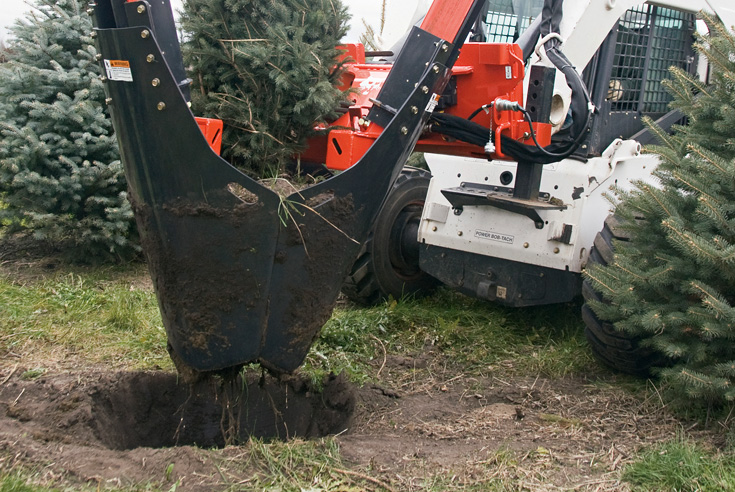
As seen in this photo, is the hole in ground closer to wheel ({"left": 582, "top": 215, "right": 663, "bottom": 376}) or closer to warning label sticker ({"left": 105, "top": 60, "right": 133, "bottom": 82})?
wheel ({"left": 582, "top": 215, "right": 663, "bottom": 376})

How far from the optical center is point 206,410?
11.4 ft

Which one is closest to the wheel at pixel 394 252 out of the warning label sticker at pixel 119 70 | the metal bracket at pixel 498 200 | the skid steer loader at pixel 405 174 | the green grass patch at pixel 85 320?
the skid steer loader at pixel 405 174

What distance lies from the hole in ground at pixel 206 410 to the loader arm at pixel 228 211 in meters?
0.53

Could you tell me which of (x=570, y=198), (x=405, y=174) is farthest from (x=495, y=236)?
(x=405, y=174)

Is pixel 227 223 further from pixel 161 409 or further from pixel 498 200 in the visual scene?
pixel 498 200

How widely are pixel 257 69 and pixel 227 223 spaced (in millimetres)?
848

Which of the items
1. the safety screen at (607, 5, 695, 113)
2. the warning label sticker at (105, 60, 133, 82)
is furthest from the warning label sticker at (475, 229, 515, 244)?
the warning label sticker at (105, 60, 133, 82)

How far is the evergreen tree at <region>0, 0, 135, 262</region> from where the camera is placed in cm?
544

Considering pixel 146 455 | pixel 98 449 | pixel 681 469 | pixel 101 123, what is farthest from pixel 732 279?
pixel 101 123

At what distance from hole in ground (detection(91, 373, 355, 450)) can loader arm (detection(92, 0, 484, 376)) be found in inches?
21.1

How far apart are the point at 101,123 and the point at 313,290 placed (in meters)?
3.52

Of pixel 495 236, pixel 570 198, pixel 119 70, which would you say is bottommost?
pixel 495 236

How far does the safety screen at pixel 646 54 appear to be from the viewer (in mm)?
4551

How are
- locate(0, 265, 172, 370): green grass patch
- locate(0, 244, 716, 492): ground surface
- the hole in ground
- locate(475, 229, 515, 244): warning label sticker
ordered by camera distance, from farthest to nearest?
locate(475, 229, 515, 244): warning label sticker, locate(0, 265, 172, 370): green grass patch, the hole in ground, locate(0, 244, 716, 492): ground surface
